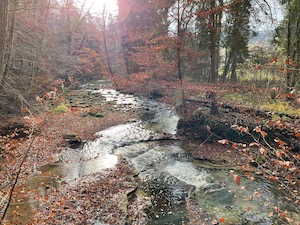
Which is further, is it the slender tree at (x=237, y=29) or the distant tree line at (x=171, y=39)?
the slender tree at (x=237, y=29)

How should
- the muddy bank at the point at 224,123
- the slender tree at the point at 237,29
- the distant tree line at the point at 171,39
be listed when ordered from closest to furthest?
1. the muddy bank at the point at 224,123
2. the distant tree line at the point at 171,39
3. the slender tree at the point at 237,29

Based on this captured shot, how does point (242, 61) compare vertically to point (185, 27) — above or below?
below

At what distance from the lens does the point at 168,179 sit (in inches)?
329

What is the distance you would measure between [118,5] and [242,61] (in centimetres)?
1597

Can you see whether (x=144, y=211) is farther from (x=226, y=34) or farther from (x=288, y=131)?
(x=226, y=34)

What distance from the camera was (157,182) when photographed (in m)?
8.16

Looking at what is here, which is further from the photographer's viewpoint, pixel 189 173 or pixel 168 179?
pixel 189 173

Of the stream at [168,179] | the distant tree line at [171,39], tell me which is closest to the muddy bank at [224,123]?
the stream at [168,179]

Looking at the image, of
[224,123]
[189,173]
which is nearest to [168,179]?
[189,173]

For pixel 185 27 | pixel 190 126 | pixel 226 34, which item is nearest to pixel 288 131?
pixel 190 126

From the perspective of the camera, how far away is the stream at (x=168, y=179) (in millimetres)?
6309

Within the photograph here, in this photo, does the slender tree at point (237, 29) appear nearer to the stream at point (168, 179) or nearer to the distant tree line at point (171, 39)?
the distant tree line at point (171, 39)

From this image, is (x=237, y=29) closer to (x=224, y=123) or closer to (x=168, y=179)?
(x=224, y=123)

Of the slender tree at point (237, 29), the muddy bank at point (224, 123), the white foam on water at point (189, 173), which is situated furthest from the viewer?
the slender tree at point (237, 29)
